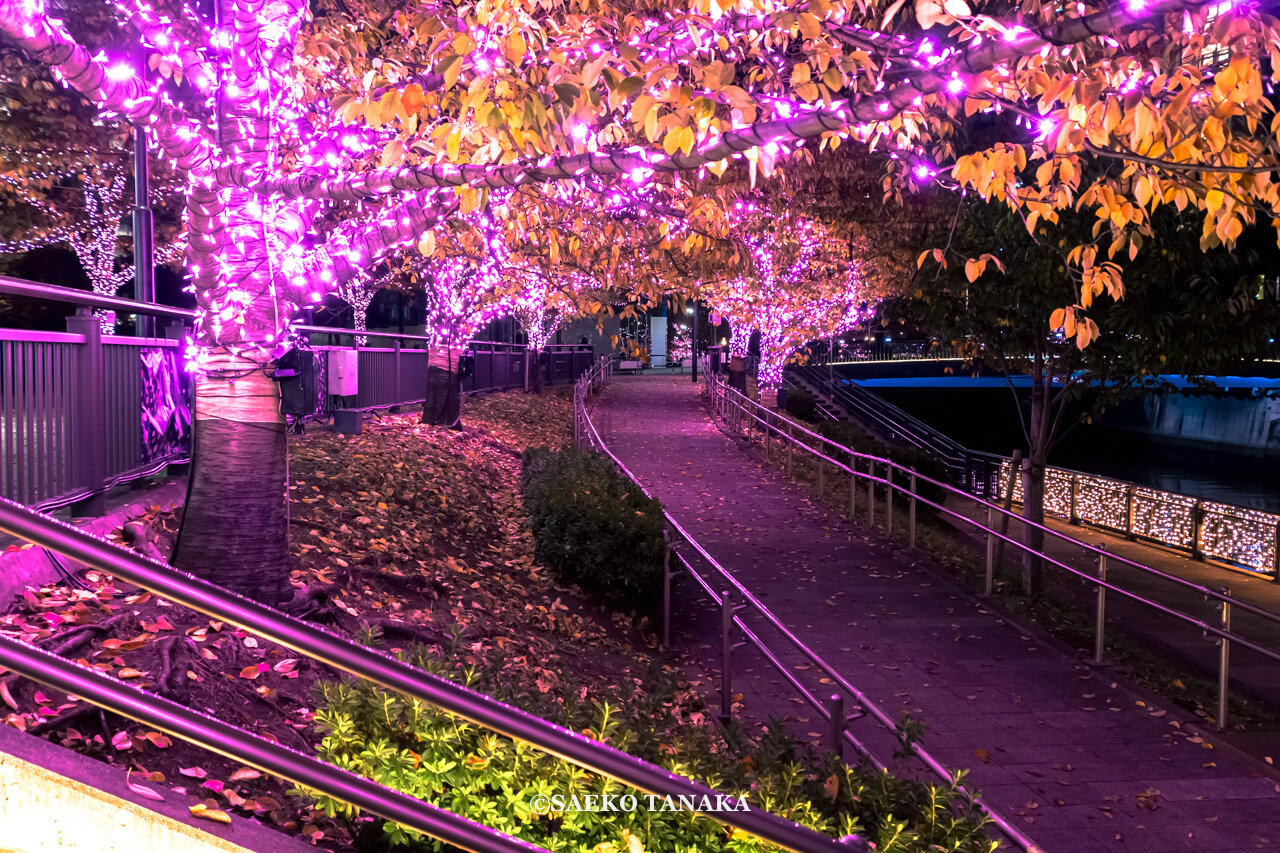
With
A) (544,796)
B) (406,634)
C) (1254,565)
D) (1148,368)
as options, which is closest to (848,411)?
(1254,565)

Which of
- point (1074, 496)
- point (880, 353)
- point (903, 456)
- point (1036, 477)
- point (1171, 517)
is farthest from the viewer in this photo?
point (880, 353)

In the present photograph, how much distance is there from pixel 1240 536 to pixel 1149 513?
7.79ft

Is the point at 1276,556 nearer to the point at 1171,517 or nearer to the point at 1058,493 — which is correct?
the point at 1171,517

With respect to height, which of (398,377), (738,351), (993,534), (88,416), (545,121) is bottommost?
(993,534)

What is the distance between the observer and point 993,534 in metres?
8.94

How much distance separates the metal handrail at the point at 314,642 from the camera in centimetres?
200

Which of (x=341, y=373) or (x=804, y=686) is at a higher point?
(x=341, y=373)

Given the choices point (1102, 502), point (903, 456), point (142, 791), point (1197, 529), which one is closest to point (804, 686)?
point (142, 791)

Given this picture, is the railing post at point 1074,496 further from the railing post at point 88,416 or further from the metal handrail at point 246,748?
the metal handrail at point 246,748

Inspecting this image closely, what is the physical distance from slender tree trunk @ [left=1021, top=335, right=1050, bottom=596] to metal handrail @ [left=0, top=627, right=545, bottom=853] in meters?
9.06

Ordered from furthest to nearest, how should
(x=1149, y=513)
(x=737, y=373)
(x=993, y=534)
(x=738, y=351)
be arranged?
(x=738, y=351)
(x=737, y=373)
(x=1149, y=513)
(x=993, y=534)

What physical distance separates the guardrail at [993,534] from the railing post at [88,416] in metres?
6.85

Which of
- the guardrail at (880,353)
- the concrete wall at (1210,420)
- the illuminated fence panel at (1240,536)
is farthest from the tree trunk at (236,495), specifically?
the guardrail at (880,353)

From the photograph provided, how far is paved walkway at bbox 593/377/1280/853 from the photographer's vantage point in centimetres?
495
